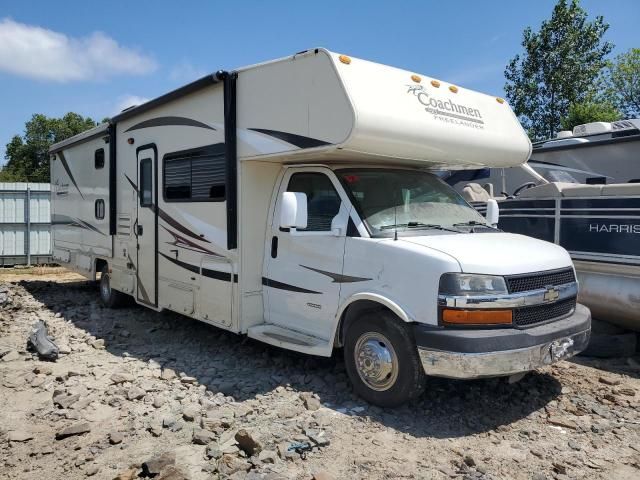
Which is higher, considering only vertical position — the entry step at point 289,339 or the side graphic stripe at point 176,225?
the side graphic stripe at point 176,225

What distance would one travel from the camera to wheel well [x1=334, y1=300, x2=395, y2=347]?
460 centimetres

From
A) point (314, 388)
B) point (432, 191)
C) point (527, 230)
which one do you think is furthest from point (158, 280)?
point (527, 230)

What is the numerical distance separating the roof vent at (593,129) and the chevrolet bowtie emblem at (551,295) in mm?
6915

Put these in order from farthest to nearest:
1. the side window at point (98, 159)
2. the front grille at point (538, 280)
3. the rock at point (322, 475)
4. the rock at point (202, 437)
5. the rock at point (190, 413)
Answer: the side window at point (98, 159) → the rock at point (190, 413) → the front grille at point (538, 280) → the rock at point (202, 437) → the rock at point (322, 475)

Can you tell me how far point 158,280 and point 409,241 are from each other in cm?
392

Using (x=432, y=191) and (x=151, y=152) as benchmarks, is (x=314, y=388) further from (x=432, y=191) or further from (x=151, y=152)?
(x=151, y=152)

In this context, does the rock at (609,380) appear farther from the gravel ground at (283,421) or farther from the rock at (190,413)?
the rock at (190,413)

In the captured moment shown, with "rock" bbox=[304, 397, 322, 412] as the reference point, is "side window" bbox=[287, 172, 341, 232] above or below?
above

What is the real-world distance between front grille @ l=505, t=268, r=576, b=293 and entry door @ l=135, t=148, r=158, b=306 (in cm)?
465

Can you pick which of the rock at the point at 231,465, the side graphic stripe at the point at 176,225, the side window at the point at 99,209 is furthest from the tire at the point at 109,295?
the rock at the point at 231,465

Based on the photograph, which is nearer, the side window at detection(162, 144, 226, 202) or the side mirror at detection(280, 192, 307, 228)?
the side mirror at detection(280, 192, 307, 228)

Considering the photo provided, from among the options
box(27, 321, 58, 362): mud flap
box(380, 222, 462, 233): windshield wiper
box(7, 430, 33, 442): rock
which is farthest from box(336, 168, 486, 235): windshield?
box(27, 321, 58, 362): mud flap

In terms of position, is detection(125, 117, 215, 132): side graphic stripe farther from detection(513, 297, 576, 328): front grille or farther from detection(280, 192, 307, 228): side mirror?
detection(513, 297, 576, 328): front grille

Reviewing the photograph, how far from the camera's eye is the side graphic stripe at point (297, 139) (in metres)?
4.73
